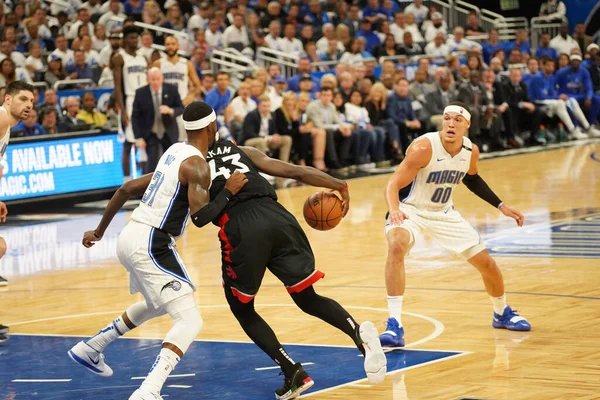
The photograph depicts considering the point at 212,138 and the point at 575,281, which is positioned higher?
the point at 212,138

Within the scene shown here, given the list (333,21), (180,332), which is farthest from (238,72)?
(180,332)

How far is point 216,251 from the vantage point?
1257 cm

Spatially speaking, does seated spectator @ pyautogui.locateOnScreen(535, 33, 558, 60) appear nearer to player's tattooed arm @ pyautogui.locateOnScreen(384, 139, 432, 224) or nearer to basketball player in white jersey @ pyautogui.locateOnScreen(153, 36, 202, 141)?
basketball player in white jersey @ pyautogui.locateOnScreen(153, 36, 202, 141)

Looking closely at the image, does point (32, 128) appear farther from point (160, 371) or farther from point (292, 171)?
point (160, 371)

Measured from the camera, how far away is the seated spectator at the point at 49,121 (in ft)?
54.5

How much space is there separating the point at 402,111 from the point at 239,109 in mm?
3651

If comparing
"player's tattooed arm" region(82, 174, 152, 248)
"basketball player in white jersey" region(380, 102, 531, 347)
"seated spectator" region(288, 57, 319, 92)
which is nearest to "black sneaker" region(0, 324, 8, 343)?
"player's tattooed arm" region(82, 174, 152, 248)

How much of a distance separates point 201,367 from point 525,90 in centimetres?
1732

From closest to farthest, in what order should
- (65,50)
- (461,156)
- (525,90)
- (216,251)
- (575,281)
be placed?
1. (461,156)
2. (575,281)
3. (216,251)
4. (65,50)
5. (525,90)

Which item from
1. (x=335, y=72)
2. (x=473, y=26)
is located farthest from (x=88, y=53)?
(x=473, y=26)

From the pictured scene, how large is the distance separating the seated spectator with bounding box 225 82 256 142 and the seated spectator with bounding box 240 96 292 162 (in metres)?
0.18

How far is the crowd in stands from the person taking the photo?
18578 millimetres

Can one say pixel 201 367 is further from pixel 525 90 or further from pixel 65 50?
pixel 525 90

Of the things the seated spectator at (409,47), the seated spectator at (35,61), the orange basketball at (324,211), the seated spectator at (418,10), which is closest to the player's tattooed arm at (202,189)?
the orange basketball at (324,211)
